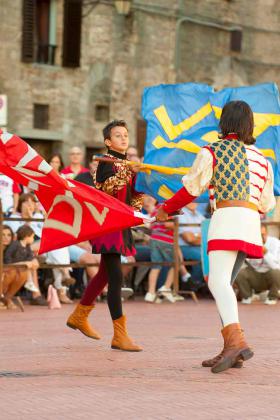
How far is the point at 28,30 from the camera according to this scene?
3148 centimetres

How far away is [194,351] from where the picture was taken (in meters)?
10.7

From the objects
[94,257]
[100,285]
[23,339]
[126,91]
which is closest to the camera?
[100,285]

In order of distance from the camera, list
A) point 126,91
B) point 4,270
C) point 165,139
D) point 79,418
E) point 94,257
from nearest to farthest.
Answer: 1. point 79,418
2. point 165,139
3. point 4,270
4. point 94,257
5. point 126,91

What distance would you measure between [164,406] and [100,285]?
3.24m

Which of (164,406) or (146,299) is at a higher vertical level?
(164,406)

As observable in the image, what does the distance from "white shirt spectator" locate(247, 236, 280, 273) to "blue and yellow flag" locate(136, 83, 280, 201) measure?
492 cm

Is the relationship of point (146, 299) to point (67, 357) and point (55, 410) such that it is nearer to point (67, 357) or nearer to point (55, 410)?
point (67, 357)

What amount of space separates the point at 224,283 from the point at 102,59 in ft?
80.2

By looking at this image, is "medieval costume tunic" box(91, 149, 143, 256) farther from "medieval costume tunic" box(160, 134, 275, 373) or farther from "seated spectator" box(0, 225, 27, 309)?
"seated spectator" box(0, 225, 27, 309)

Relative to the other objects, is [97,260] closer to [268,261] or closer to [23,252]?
[23,252]

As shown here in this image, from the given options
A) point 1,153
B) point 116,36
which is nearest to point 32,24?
point 116,36

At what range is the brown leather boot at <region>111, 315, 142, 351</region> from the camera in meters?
10.5

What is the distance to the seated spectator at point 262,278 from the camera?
57.9ft

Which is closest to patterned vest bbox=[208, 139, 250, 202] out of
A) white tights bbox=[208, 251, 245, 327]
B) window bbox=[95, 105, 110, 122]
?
white tights bbox=[208, 251, 245, 327]
